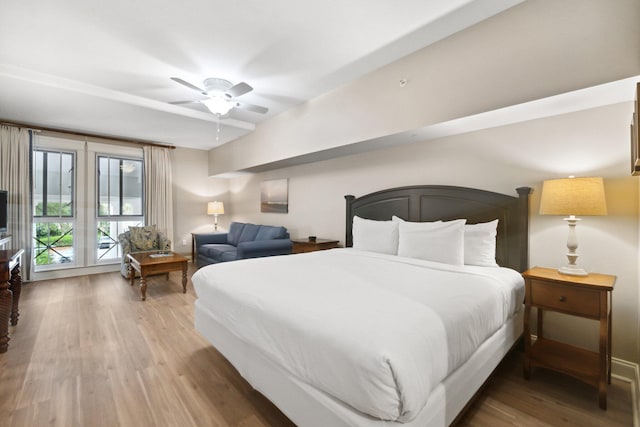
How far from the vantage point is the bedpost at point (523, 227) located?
2371mm

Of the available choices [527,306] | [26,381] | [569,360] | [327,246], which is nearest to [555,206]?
[527,306]

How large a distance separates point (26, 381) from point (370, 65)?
149 inches

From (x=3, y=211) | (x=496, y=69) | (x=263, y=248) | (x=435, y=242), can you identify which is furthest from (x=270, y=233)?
(x=496, y=69)

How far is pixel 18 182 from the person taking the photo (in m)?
4.39

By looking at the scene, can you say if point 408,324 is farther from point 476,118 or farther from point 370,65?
point 370,65

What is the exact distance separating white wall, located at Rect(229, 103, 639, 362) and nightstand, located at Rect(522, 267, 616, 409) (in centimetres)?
22

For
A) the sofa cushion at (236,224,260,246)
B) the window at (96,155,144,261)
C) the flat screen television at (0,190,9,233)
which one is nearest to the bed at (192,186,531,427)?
the sofa cushion at (236,224,260,246)

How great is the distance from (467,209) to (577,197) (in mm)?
902

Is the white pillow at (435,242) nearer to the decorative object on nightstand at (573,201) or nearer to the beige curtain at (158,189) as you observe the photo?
the decorative object on nightstand at (573,201)

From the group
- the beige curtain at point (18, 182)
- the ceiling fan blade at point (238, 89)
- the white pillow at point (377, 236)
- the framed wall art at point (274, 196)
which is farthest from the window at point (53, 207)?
the white pillow at point (377, 236)

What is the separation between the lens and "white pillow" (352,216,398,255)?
→ 2926 millimetres

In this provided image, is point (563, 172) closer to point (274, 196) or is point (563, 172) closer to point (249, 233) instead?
point (274, 196)

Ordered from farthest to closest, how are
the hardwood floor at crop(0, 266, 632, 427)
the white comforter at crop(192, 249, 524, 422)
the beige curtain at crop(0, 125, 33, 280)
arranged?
the beige curtain at crop(0, 125, 33, 280) → the hardwood floor at crop(0, 266, 632, 427) → the white comforter at crop(192, 249, 524, 422)

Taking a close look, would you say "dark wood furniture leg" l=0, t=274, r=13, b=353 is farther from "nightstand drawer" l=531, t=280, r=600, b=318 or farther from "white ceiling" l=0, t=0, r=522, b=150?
"nightstand drawer" l=531, t=280, r=600, b=318
